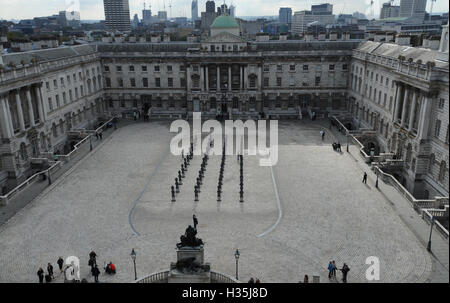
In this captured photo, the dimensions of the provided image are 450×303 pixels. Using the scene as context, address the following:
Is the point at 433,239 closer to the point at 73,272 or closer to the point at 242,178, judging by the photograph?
the point at 242,178

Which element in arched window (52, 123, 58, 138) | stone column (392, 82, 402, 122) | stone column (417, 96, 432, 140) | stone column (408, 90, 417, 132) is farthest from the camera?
arched window (52, 123, 58, 138)

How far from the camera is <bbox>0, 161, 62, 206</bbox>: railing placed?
120 feet

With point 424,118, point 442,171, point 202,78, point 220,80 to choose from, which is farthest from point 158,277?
point 220,80

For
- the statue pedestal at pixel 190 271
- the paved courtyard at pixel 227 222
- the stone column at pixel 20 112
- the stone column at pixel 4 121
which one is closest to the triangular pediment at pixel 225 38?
the paved courtyard at pixel 227 222

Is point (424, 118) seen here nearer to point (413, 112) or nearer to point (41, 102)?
point (413, 112)

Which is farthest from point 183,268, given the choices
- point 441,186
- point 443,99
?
point 443,99

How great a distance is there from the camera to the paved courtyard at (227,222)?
1067 inches

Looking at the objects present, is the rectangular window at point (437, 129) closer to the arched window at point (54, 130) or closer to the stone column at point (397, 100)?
the stone column at point (397, 100)

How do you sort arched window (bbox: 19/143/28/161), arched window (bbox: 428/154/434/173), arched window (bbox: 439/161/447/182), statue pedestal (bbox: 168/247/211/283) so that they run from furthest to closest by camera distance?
arched window (bbox: 19/143/28/161)
arched window (bbox: 428/154/434/173)
arched window (bbox: 439/161/447/182)
statue pedestal (bbox: 168/247/211/283)

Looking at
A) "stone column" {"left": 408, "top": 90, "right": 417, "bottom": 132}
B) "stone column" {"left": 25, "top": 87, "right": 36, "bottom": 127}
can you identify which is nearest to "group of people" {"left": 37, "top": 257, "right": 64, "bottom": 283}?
"stone column" {"left": 25, "top": 87, "right": 36, "bottom": 127}

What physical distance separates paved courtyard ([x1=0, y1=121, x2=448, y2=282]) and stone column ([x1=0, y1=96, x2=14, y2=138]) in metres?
7.91

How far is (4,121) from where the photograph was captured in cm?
4156

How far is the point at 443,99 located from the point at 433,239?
1350cm

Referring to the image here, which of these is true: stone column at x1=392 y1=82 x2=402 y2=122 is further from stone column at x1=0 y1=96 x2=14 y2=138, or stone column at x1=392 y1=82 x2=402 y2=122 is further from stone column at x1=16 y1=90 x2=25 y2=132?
stone column at x1=0 y1=96 x2=14 y2=138
